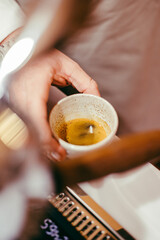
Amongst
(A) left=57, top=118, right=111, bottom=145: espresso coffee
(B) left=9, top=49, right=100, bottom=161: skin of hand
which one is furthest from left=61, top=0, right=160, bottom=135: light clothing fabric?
(A) left=57, top=118, right=111, bottom=145: espresso coffee

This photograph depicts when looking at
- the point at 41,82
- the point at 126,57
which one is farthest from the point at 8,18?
the point at 126,57

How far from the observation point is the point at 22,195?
282 mm

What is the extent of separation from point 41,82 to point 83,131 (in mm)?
206

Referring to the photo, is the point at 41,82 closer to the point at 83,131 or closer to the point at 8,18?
the point at 83,131

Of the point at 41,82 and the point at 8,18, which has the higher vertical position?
the point at 8,18

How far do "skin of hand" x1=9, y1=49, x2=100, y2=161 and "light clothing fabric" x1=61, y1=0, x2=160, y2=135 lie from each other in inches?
6.5

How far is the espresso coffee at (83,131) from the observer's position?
24.1 inches

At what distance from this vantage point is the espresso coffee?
2.01ft

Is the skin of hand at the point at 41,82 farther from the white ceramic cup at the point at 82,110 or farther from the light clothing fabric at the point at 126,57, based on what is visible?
the light clothing fabric at the point at 126,57

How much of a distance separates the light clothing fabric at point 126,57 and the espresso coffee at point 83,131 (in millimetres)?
333

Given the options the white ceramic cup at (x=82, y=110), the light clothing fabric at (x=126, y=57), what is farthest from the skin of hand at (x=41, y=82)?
the light clothing fabric at (x=126, y=57)

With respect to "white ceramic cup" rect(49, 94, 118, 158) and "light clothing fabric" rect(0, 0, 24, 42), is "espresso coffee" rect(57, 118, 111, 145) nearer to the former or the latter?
"white ceramic cup" rect(49, 94, 118, 158)

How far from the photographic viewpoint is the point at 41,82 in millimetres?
715

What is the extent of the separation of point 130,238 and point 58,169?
32cm
